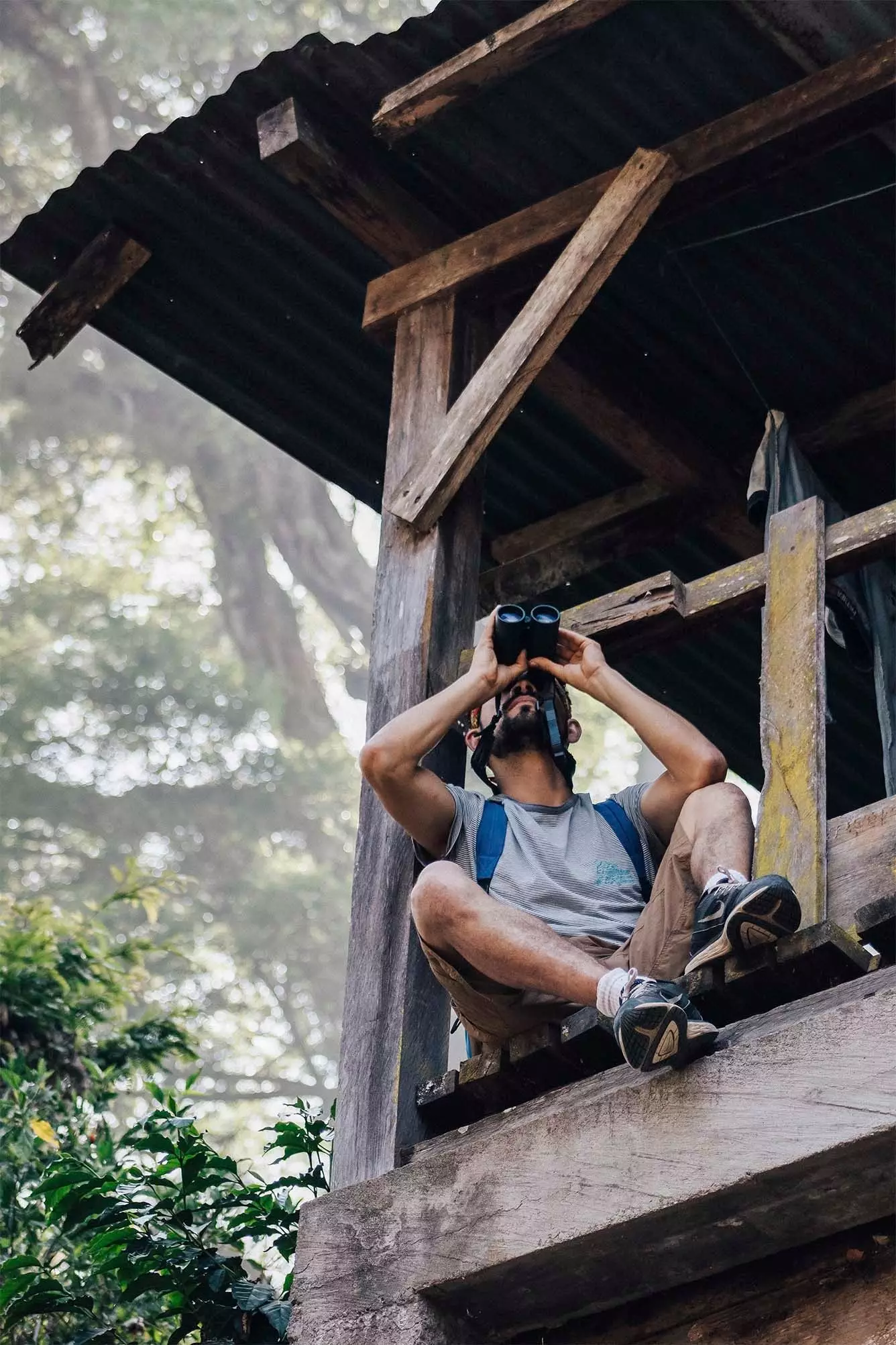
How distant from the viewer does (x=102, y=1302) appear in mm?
6234

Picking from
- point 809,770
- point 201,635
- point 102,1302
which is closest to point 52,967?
point 102,1302

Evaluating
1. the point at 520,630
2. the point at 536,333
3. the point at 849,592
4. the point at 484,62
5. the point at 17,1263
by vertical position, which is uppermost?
the point at 484,62

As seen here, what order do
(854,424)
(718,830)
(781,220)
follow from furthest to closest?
1. (854,424)
2. (781,220)
3. (718,830)

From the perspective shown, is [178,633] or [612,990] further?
[178,633]

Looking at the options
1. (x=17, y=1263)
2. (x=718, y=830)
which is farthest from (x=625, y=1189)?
(x=17, y=1263)

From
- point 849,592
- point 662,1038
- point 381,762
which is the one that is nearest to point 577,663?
point 381,762

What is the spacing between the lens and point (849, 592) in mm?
5914

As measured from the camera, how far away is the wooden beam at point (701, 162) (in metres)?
5.36

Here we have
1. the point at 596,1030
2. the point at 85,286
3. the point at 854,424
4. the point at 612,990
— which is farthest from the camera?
the point at 854,424

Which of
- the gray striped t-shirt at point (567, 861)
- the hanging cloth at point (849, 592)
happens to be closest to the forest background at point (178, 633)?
the hanging cloth at point (849, 592)

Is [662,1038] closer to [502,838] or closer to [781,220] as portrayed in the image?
[502,838]

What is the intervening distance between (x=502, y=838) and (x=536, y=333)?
154 centimetres

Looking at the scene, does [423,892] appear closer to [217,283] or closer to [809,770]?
[809,770]

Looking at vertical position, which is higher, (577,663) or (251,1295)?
(577,663)
